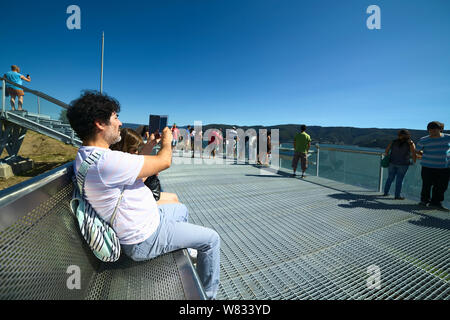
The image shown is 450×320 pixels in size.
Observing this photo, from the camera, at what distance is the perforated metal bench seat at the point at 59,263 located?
763 mm

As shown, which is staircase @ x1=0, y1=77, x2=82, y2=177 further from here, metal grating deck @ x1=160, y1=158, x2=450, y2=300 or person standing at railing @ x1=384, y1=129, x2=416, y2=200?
person standing at railing @ x1=384, y1=129, x2=416, y2=200

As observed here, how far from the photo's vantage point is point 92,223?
3.96 feet

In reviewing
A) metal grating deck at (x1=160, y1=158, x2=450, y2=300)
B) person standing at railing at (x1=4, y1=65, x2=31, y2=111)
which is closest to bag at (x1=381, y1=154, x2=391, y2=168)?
metal grating deck at (x1=160, y1=158, x2=450, y2=300)

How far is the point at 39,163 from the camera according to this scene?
1178 centimetres

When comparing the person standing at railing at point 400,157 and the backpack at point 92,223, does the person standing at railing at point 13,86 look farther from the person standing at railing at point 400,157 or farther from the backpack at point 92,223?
the person standing at railing at point 400,157

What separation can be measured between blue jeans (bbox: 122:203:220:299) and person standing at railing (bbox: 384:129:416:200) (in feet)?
16.0

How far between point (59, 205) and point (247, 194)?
383 centimetres

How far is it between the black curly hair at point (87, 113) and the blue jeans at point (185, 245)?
2.66 feet

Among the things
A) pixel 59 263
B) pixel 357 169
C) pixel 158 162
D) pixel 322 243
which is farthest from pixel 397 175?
pixel 59 263

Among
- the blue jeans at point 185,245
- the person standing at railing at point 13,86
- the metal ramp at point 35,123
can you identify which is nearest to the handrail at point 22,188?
the blue jeans at point 185,245

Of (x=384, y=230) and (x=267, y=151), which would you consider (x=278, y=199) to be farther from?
(x=267, y=151)
